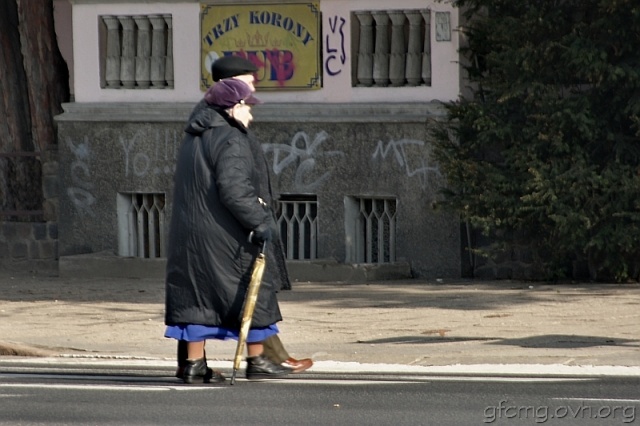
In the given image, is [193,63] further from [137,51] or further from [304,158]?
[304,158]

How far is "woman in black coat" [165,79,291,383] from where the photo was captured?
30.8 ft

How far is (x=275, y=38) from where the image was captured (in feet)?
56.5

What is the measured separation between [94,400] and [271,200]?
1.65 m

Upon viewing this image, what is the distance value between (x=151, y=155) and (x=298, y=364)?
8.40 m

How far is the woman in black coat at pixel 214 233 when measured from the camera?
30.8 feet

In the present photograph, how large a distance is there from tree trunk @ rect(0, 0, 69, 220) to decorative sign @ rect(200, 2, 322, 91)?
8.68ft

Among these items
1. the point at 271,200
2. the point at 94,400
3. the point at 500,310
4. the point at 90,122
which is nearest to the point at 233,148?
the point at 271,200

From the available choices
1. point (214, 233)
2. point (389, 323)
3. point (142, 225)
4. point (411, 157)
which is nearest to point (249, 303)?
point (214, 233)

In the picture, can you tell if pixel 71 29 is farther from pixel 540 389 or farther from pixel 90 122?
pixel 540 389

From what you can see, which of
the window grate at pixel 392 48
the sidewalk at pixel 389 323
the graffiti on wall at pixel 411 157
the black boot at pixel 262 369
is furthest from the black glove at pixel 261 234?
the window grate at pixel 392 48

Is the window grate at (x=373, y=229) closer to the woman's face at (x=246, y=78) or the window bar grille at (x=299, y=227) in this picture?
the window bar grille at (x=299, y=227)

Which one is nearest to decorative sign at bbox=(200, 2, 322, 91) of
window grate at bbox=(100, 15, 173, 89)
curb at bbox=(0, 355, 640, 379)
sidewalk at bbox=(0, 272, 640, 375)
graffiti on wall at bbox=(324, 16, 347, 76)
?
graffiti on wall at bbox=(324, 16, 347, 76)

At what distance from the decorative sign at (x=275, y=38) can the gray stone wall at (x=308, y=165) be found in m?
0.34

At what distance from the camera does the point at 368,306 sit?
1415 centimetres
